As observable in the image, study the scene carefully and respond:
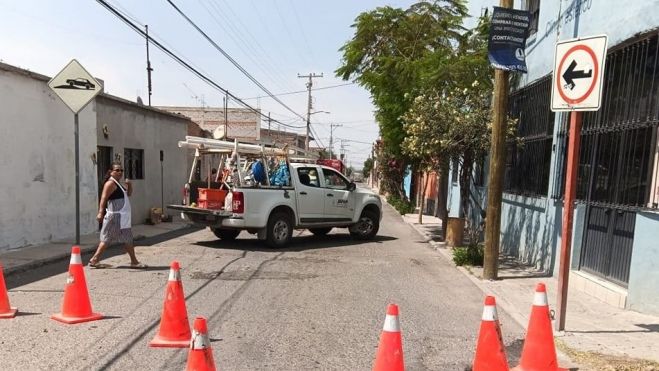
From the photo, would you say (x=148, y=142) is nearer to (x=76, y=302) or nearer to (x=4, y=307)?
(x=4, y=307)

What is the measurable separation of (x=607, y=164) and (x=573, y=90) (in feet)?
7.79

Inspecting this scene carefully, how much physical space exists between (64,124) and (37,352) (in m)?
8.06

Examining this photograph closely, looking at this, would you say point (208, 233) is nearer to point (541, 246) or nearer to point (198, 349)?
point (541, 246)

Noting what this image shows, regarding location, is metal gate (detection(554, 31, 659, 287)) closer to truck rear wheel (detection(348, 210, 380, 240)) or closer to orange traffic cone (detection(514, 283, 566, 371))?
orange traffic cone (detection(514, 283, 566, 371))

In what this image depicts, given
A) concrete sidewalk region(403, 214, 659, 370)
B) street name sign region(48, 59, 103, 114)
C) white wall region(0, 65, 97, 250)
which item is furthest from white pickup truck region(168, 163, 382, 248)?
concrete sidewalk region(403, 214, 659, 370)

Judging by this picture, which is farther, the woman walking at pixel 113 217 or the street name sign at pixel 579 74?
the woman walking at pixel 113 217

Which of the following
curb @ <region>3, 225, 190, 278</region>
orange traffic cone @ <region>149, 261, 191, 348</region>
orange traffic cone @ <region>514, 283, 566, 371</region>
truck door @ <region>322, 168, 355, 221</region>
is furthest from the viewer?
truck door @ <region>322, 168, 355, 221</region>

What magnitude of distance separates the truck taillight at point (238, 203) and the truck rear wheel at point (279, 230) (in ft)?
2.36

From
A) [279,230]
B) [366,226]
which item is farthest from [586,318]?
[366,226]

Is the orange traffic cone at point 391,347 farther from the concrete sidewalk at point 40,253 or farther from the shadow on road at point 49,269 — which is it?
the concrete sidewalk at point 40,253

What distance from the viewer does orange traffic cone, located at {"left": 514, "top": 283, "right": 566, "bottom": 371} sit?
4355 mm

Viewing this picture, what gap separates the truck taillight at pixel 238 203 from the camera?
10.8 metres

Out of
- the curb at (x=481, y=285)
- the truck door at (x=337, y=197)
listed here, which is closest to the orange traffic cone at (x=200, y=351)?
the curb at (x=481, y=285)

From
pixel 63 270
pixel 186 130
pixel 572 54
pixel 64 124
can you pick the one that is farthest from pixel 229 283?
pixel 186 130
